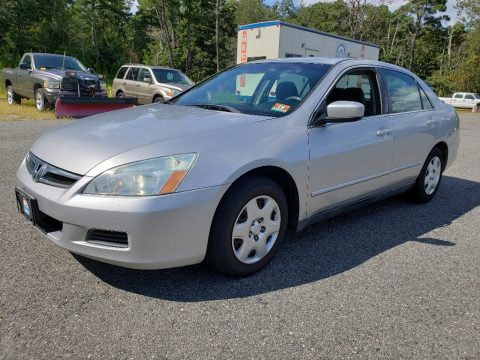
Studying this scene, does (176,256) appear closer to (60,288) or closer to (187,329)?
(187,329)

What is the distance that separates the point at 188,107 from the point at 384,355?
7.96ft

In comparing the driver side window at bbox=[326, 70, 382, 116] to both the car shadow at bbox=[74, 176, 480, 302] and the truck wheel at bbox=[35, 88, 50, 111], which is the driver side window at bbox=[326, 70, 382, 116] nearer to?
the car shadow at bbox=[74, 176, 480, 302]

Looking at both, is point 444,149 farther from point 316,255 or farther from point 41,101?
point 41,101

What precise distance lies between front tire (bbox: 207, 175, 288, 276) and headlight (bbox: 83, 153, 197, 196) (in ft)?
1.31

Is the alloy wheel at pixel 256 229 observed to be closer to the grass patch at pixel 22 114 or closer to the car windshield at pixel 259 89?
the car windshield at pixel 259 89

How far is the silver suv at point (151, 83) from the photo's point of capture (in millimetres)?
13344

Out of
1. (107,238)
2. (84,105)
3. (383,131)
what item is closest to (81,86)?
(84,105)

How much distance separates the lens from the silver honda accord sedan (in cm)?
244

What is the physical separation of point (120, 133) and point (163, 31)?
39.6 m

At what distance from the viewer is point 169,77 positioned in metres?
14.1

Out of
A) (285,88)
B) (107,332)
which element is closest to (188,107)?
(285,88)

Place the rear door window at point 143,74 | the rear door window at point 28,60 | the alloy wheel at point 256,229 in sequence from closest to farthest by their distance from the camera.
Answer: the alloy wheel at point 256,229, the rear door window at point 28,60, the rear door window at point 143,74

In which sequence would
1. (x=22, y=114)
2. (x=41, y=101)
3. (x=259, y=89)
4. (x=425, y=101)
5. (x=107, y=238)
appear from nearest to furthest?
(x=107, y=238) → (x=259, y=89) → (x=425, y=101) → (x=22, y=114) → (x=41, y=101)

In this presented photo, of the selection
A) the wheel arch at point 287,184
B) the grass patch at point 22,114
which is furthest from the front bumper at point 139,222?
the grass patch at point 22,114
